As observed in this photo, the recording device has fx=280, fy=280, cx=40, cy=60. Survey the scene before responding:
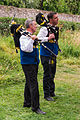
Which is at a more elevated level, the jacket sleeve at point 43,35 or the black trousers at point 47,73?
the jacket sleeve at point 43,35

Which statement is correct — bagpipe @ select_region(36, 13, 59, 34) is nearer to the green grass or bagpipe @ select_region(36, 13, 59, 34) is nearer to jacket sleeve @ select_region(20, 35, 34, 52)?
jacket sleeve @ select_region(20, 35, 34, 52)

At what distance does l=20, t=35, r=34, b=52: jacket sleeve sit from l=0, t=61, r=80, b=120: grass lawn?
1.27m

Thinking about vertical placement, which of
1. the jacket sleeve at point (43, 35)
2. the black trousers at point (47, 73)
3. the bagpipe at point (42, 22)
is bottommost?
the black trousers at point (47, 73)

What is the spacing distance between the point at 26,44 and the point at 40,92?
2.46 metres

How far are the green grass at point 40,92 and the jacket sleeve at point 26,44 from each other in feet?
4.17

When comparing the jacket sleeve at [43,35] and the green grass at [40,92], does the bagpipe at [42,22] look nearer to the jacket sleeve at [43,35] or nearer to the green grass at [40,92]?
the jacket sleeve at [43,35]

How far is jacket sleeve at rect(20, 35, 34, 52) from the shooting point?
493cm

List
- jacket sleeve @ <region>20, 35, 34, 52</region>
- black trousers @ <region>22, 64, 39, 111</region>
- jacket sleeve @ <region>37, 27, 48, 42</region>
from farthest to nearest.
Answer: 1. jacket sleeve @ <region>37, 27, 48, 42</region>
2. black trousers @ <region>22, 64, 39, 111</region>
3. jacket sleeve @ <region>20, 35, 34, 52</region>

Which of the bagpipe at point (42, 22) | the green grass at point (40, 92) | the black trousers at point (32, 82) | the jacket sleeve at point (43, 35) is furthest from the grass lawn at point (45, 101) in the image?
the bagpipe at point (42, 22)

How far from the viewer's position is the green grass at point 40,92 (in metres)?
5.38

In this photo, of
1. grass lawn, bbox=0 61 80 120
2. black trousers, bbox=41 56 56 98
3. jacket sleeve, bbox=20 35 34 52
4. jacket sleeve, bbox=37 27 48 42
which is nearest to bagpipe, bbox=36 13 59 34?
jacket sleeve, bbox=37 27 48 42

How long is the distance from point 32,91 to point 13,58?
5402 mm

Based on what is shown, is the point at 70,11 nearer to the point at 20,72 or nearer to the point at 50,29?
the point at 20,72

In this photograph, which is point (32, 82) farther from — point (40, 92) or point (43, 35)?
point (40, 92)
